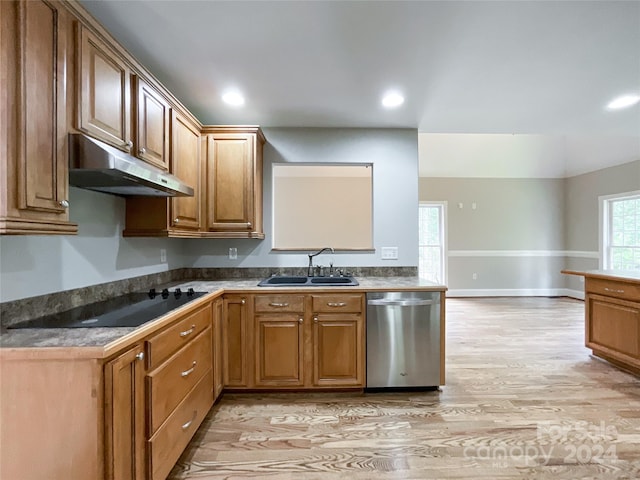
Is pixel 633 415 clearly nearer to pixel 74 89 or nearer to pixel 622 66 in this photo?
pixel 622 66

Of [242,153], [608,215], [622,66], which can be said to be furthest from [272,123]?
[608,215]

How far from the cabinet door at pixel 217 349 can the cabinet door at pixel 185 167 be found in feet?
2.31

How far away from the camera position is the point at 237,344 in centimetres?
239

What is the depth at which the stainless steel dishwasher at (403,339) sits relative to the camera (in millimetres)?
2395

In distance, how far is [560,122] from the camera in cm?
311

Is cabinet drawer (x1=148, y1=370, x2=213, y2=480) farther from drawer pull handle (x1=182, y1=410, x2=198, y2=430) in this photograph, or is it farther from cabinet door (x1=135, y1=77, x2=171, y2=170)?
cabinet door (x1=135, y1=77, x2=171, y2=170)

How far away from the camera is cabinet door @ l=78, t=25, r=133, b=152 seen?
1.32m

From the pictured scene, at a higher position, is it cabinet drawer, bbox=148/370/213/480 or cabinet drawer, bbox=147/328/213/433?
cabinet drawer, bbox=147/328/213/433

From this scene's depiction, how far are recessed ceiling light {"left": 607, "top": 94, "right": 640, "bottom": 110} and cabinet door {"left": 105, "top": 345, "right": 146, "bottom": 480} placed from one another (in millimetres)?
4072

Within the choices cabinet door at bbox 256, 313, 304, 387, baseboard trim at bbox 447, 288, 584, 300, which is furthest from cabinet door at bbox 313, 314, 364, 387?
baseboard trim at bbox 447, 288, 584, 300

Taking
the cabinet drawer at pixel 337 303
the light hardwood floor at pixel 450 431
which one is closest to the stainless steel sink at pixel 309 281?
the cabinet drawer at pixel 337 303

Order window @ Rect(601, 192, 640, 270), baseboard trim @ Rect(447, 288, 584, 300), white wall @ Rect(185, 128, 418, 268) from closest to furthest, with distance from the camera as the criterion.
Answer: white wall @ Rect(185, 128, 418, 268)
window @ Rect(601, 192, 640, 270)
baseboard trim @ Rect(447, 288, 584, 300)

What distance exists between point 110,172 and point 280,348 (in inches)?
67.1

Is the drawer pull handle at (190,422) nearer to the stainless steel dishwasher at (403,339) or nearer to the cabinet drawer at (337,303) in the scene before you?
the cabinet drawer at (337,303)
